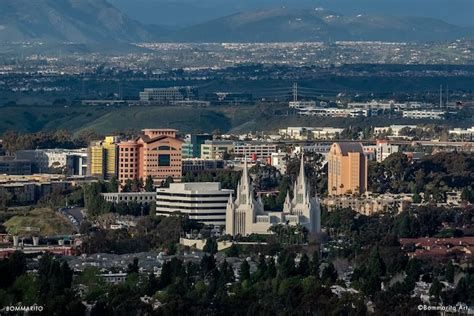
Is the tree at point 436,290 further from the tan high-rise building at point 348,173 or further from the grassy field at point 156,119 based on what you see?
the grassy field at point 156,119

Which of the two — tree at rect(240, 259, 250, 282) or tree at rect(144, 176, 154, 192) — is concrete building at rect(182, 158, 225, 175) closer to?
tree at rect(144, 176, 154, 192)

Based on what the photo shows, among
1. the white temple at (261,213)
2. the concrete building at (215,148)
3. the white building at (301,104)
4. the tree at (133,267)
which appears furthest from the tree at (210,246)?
the white building at (301,104)

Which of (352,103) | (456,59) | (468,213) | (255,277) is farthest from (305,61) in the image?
(255,277)

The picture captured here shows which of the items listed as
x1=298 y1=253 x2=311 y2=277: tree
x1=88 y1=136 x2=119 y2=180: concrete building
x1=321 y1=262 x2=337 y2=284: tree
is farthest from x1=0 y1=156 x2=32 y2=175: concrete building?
x1=321 y1=262 x2=337 y2=284: tree

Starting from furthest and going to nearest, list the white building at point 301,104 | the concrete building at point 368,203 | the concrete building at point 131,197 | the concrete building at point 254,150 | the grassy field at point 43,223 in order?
the white building at point 301,104
the concrete building at point 254,150
the concrete building at point 131,197
the concrete building at point 368,203
the grassy field at point 43,223

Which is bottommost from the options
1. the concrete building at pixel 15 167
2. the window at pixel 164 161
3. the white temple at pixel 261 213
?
the white temple at pixel 261 213

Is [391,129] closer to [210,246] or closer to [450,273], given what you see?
[210,246]

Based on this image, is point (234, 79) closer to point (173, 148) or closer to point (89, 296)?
point (173, 148)

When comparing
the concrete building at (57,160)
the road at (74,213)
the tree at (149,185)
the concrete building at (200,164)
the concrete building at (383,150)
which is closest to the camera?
the road at (74,213)
